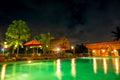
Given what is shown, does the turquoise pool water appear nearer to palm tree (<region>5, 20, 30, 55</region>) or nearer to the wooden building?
palm tree (<region>5, 20, 30, 55</region>)

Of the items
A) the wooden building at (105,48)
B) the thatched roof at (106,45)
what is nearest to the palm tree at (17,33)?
the wooden building at (105,48)

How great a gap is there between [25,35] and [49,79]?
2556 cm

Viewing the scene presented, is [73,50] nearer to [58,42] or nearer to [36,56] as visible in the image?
[58,42]

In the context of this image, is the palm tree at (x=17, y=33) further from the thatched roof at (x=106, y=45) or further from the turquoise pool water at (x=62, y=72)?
the thatched roof at (x=106, y=45)

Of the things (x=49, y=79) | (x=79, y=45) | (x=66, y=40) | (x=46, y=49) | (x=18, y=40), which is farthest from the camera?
(x=66, y=40)

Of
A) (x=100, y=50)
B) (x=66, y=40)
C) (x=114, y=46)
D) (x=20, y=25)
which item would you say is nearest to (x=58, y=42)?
(x=66, y=40)

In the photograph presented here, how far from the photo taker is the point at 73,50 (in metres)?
47.5

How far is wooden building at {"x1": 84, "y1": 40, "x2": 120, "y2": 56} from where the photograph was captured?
46.5 m

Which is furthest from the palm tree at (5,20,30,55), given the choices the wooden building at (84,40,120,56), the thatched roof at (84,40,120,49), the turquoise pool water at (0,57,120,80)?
the thatched roof at (84,40,120,49)

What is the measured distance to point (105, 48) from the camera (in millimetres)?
48844

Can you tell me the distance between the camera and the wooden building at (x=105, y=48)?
46.5m

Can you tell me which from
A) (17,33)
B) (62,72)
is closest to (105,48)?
(17,33)

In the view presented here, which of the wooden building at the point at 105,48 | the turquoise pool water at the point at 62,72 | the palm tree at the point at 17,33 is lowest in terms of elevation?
the turquoise pool water at the point at 62,72

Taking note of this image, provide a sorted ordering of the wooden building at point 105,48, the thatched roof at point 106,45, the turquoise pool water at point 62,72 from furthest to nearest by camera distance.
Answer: the thatched roof at point 106,45, the wooden building at point 105,48, the turquoise pool water at point 62,72
